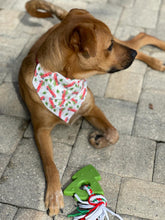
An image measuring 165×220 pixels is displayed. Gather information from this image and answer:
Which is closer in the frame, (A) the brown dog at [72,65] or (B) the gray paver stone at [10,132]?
(A) the brown dog at [72,65]

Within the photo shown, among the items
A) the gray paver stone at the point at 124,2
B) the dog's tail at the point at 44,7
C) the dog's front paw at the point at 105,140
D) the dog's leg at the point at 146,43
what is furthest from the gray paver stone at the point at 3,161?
the gray paver stone at the point at 124,2

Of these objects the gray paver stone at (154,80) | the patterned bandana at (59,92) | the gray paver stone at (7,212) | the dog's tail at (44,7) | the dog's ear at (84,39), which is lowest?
the gray paver stone at (7,212)

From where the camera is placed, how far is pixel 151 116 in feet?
12.3

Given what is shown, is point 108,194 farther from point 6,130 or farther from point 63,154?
point 6,130

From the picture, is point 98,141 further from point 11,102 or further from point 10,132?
point 11,102

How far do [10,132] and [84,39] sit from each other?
164 cm

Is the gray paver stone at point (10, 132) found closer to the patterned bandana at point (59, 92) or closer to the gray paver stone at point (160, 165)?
the patterned bandana at point (59, 92)

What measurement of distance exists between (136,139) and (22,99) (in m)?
1.59

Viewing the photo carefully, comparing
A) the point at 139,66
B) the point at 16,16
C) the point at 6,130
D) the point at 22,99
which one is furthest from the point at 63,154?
the point at 16,16

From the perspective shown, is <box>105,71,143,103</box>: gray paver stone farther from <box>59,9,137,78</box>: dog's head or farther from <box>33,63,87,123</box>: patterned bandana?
<box>59,9,137,78</box>: dog's head

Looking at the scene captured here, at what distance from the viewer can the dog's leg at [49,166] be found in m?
2.89

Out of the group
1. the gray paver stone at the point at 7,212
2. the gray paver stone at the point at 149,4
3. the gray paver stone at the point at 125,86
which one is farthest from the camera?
the gray paver stone at the point at 149,4

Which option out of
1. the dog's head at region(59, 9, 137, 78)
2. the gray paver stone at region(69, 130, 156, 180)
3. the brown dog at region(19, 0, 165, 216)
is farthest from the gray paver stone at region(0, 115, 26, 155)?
the dog's head at region(59, 9, 137, 78)

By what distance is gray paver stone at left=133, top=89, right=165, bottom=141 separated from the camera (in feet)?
11.7
